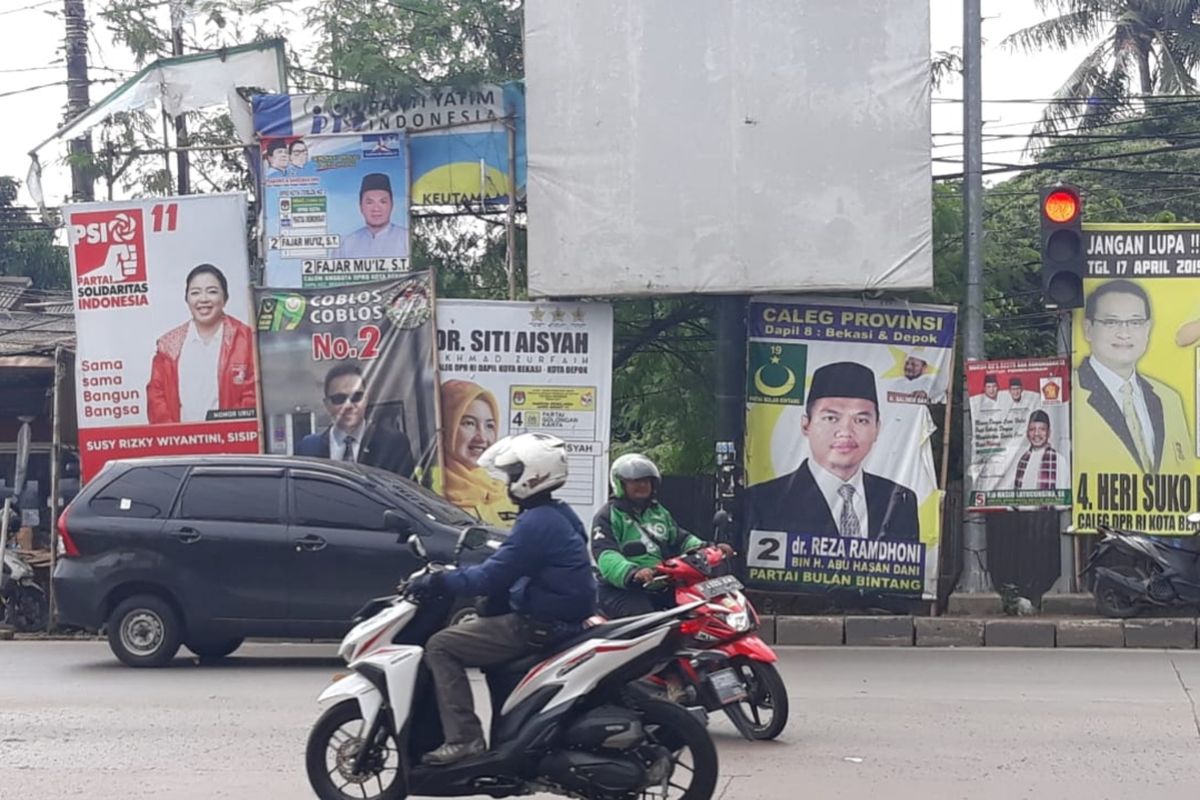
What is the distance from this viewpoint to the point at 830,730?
8586 millimetres

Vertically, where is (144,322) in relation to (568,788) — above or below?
above

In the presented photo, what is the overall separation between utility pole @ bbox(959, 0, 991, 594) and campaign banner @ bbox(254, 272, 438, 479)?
16.9 feet

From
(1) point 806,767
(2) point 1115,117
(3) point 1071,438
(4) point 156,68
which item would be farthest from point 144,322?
(2) point 1115,117

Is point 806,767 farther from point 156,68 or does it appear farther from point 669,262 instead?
point 156,68

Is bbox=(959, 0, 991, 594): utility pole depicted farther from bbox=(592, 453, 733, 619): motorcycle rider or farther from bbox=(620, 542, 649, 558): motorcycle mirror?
bbox=(620, 542, 649, 558): motorcycle mirror

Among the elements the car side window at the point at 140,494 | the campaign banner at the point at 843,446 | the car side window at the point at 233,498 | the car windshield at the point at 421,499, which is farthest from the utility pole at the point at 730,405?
the car side window at the point at 140,494

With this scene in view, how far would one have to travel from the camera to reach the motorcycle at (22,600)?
15242 millimetres

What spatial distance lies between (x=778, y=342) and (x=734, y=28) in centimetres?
299

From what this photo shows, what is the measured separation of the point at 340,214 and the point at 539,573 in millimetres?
10135

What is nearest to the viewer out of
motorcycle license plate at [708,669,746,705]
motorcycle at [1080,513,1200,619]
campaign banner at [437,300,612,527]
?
motorcycle license plate at [708,669,746,705]

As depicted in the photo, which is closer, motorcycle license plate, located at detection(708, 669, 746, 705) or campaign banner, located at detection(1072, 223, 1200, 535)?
motorcycle license plate, located at detection(708, 669, 746, 705)

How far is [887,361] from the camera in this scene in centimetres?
1473

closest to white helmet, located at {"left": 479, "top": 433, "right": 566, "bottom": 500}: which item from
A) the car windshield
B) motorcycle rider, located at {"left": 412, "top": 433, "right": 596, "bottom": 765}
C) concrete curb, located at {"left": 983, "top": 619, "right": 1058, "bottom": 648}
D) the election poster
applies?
motorcycle rider, located at {"left": 412, "top": 433, "right": 596, "bottom": 765}

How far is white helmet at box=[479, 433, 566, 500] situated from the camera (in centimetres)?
622
